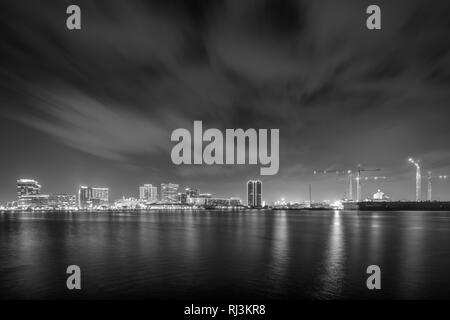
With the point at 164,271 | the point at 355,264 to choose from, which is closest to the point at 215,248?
the point at 164,271

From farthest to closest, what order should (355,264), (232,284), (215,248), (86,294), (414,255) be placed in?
(215,248) < (414,255) < (355,264) < (232,284) < (86,294)

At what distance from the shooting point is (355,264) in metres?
30.3

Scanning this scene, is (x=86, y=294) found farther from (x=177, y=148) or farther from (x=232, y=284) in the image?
(x=177, y=148)

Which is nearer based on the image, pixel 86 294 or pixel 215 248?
pixel 86 294

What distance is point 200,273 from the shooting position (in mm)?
26578

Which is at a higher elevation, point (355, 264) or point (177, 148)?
point (177, 148)

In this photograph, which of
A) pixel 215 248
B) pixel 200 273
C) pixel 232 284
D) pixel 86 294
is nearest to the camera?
pixel 86 294
